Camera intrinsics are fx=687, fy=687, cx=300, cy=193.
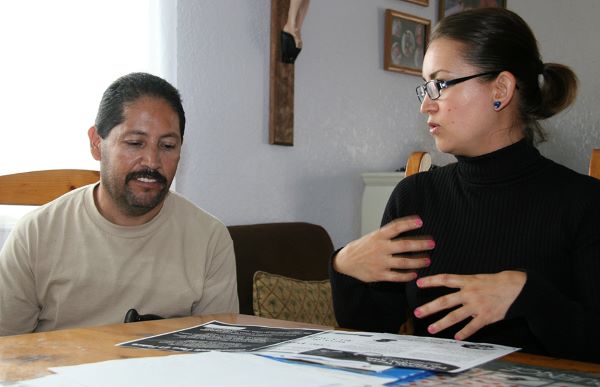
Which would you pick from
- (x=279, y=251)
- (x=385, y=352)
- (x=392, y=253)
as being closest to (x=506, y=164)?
(x=392, y=253)

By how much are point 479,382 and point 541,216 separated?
2.28 feet

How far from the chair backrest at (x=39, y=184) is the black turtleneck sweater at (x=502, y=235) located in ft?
2.95

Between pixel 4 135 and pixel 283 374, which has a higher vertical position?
pixel 4 135

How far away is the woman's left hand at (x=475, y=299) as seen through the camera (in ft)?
3.42

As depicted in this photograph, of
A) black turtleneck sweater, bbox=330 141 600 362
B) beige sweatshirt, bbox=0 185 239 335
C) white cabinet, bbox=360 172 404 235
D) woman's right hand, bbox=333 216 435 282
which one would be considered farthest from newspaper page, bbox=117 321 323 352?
white cabinet, bbox=360 172 404 235

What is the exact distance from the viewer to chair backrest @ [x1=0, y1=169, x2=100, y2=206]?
1.83 m

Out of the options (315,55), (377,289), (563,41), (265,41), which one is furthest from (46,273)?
(563,41)

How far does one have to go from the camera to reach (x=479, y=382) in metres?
0.79

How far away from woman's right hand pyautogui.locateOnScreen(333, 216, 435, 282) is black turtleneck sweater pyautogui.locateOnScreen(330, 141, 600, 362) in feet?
0.53

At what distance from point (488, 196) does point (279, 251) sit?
1.34 m

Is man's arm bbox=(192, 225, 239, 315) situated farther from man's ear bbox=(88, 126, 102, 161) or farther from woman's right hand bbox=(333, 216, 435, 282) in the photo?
woman's right hand bbox=(333, 216, 435, 282)

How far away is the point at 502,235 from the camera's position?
56.4 inches

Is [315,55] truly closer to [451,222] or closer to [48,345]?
[451,222]

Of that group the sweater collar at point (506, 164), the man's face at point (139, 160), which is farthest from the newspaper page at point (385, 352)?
the man's face at point (139, 160)
